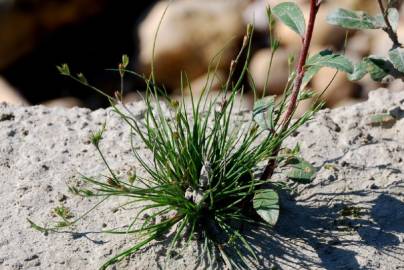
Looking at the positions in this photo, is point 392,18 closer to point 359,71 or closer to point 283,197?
point 359,71

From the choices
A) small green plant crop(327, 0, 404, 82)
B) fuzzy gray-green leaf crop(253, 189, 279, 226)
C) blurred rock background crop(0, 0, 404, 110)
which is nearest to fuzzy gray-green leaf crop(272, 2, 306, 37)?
small green plant crop(327, 0, 404, 82)

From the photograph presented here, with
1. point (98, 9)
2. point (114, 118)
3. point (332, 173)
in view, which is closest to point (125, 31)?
point (98, 9)

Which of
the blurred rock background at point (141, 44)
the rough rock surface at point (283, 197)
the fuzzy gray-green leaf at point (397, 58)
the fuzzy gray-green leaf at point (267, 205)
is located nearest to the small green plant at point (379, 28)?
the fuzzy gray-green leaf at point (397, 58)

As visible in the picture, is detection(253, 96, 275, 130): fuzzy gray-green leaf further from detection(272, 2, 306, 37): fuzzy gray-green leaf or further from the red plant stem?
detection(272, 2, 306, 37): fuzzy gray-green leaf

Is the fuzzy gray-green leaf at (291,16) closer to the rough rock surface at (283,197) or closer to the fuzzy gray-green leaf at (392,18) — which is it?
the fuzzy gray-green leaf at (392,18)

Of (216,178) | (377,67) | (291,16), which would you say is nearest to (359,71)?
(377,67)

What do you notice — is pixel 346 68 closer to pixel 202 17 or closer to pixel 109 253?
pixel 109 253
